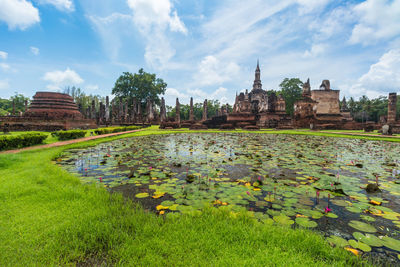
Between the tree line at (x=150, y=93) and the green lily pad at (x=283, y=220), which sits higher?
the tree line at (x=150, y=93)

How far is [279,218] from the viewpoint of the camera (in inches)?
74.8

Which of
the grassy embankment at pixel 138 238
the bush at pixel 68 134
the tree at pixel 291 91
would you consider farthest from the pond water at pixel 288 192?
the tree at pixel 291 91

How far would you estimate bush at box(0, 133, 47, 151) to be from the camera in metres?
6.17

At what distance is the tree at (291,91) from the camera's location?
50.0 meters

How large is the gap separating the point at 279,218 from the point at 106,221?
5.72 ft

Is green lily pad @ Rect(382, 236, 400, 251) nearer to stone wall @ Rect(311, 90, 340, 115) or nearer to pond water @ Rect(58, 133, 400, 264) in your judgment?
pond water @ Rect(58, 133, 400, 264)

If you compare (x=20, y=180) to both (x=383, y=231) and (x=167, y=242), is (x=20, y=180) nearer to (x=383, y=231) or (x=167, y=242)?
(x=167, y=242)

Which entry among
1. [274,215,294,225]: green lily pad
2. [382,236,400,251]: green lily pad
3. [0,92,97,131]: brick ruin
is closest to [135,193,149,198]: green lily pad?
[274,215,294,225]: green lily pad

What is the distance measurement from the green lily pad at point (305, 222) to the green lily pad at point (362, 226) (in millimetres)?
372

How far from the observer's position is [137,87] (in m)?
46.8

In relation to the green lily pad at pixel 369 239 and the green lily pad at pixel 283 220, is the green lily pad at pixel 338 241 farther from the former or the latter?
the green lily pad at pixel 283 220

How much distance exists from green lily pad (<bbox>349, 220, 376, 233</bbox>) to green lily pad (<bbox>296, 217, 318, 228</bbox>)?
0.37 m

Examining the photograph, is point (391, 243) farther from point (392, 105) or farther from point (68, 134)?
point (392, 105)

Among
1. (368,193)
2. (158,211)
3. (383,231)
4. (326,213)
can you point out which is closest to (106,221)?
(158,211)
